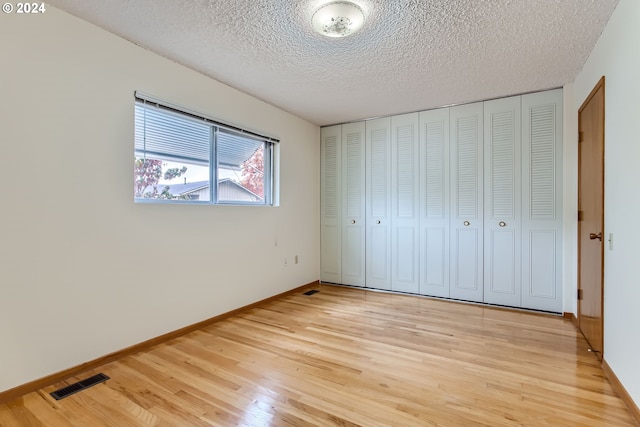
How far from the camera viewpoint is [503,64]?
2.82 metres

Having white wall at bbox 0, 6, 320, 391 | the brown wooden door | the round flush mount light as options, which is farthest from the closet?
the round flush mount light

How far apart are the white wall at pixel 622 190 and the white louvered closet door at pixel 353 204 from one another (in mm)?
2754

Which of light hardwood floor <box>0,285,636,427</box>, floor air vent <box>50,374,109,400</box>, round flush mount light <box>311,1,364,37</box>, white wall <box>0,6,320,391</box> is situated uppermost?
round flush mount light <box>311,1,364,37</box>

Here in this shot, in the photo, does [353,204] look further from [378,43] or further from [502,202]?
[378,43]

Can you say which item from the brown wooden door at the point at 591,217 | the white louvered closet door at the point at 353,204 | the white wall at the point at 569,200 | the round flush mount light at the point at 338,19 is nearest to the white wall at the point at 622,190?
the brown wooden door at the point at 591,217

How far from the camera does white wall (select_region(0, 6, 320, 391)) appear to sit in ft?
6.30


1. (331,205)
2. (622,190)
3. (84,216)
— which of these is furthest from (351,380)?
(331,205)

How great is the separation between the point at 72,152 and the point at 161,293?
1284 millimetres

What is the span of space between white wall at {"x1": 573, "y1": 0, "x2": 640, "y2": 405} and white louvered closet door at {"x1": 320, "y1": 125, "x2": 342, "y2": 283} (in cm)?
308

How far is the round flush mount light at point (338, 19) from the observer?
2.02 meters

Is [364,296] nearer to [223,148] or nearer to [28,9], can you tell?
[223,148]

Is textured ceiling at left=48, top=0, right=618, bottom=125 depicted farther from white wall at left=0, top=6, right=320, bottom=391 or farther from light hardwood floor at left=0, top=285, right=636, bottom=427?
light hardwood floor at left=0, top=285, right=636, bottom=427

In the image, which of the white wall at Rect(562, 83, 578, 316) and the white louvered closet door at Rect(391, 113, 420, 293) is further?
the white louvered closet door at Rect(391, 113, 420, 293)

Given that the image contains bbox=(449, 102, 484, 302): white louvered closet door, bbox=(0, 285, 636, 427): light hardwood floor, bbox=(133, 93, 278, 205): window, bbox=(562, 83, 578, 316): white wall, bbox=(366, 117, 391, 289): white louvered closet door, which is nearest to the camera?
bbox=(0, 285, 636, 427): light hardwood floor
